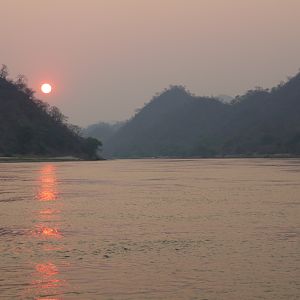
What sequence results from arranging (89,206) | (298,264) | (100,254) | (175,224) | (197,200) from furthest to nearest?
(197,200)
(89,206)
(175,224)
(100,254)
(298,264)

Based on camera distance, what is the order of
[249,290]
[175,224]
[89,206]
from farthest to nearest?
[89,206] → [175,224] → [249,290]

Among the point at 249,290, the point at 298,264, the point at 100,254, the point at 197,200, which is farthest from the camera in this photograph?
the point at 197,200

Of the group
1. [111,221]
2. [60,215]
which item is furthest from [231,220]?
[60,215]

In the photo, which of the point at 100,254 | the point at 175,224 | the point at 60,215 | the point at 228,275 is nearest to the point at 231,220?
the point at 175,224

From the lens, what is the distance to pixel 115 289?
18.2 m

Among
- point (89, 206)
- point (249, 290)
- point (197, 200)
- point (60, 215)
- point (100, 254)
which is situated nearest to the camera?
point (249, 290)

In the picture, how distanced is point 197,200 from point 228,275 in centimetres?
2885

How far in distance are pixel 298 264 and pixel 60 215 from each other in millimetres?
19918

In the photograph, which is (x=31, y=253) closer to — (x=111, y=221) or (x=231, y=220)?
(x=111, y=221)

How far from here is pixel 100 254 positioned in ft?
77.6

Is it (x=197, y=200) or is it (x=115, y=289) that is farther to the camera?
(x=197, y=200)

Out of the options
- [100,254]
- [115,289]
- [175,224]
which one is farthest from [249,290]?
[175,224]

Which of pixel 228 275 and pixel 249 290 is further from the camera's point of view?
pixel 228 275

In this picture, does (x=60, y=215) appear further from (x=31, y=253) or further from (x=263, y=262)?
(x=263, y=262)
